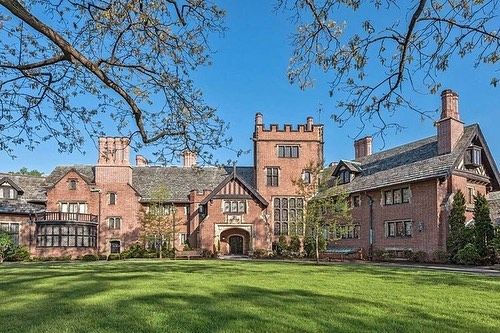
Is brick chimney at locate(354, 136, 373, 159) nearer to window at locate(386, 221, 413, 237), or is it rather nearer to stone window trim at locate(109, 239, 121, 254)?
window at locate(386, 221, 413, 237)

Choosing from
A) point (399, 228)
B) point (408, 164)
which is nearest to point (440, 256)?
point (399, 228)

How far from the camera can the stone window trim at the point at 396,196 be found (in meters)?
30.2

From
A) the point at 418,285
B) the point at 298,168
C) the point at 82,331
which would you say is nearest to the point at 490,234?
the point at 418,285

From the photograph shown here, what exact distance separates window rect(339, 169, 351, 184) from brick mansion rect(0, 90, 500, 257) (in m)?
0.08

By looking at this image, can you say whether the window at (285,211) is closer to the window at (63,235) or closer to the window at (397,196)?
the window at (397,196)

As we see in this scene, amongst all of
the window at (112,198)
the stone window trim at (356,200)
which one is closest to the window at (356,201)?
the stone window trim at (356,200)

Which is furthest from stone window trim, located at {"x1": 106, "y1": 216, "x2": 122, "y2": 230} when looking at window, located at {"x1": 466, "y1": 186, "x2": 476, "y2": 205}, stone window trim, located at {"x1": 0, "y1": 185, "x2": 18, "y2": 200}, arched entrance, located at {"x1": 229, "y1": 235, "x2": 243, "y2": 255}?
window, located at {"x1": 466, "y1": 186, "x2": 476, "y2": 205}

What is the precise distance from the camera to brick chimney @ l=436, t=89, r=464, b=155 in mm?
29312

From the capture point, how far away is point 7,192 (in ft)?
127

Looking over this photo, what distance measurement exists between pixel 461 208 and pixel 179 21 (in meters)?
23.3

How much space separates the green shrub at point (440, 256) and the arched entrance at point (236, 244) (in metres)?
18.7

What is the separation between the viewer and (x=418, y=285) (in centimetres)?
1293

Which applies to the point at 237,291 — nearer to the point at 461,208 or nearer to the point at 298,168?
the point at 461,208

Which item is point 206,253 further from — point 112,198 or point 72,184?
point 72,184
